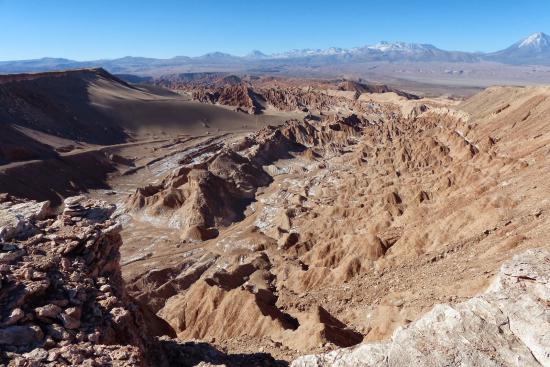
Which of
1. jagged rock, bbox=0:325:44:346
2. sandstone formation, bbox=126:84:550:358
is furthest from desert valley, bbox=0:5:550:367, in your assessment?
sandstone formation, bbox=126:84:550:358

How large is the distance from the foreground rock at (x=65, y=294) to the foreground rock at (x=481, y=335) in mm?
5440

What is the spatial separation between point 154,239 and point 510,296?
41.5 metres

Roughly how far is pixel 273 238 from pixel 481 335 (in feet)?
118

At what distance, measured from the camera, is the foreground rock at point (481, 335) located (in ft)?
39.3

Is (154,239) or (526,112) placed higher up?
(526,112)

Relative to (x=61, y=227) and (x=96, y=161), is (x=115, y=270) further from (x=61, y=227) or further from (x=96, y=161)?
(x=96, y=161)

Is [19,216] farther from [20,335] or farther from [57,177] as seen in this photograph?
[57,177]

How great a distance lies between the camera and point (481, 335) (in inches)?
490

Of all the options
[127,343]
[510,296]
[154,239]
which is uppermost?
[510,296]

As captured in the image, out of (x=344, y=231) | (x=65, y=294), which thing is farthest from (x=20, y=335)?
(x=344, y=231)

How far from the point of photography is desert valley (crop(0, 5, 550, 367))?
42.0 ft

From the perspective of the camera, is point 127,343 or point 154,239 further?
point 154,239

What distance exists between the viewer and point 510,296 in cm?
1312

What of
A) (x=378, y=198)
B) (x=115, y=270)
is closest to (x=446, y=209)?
(x=378, y=198)
